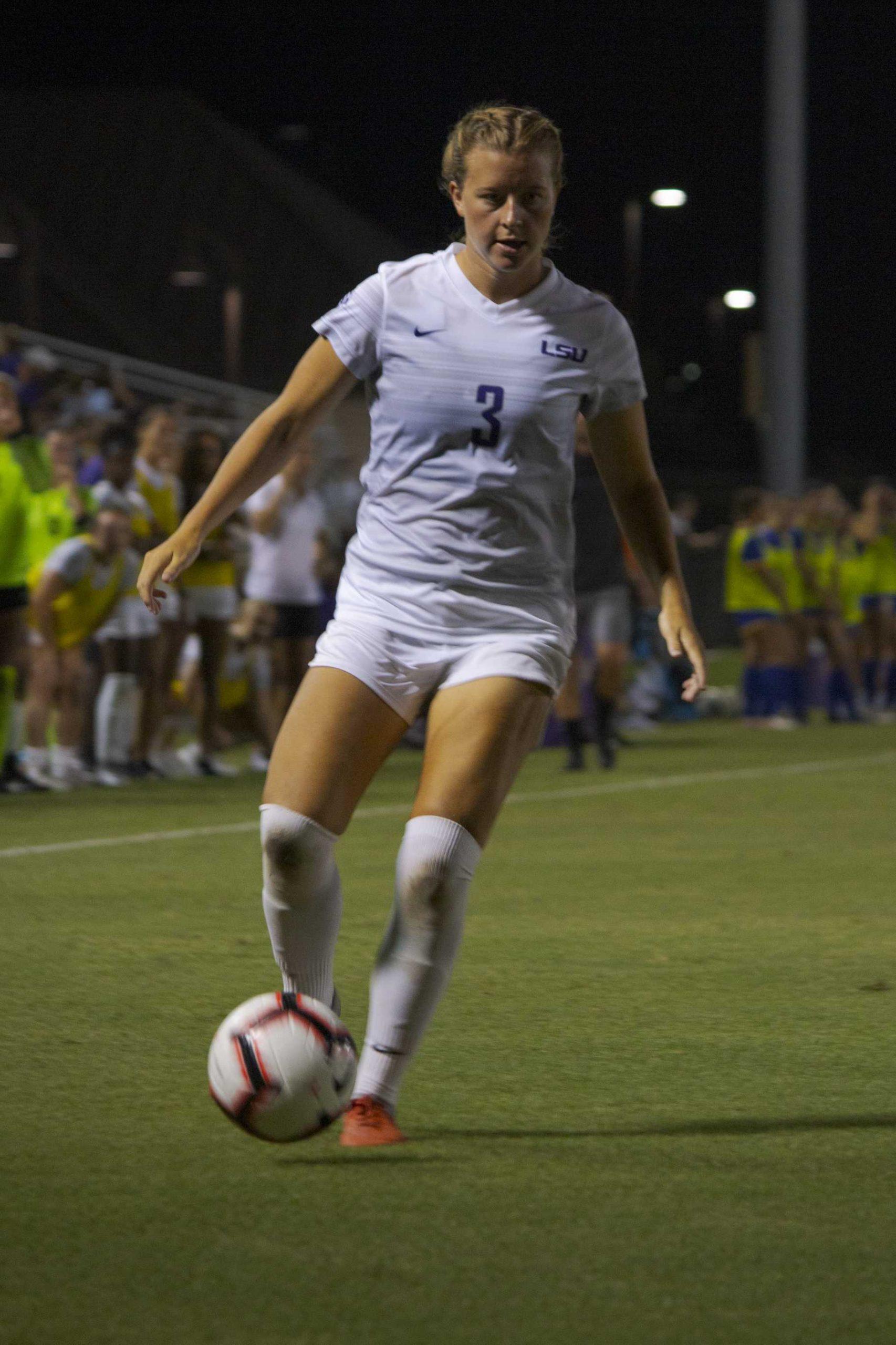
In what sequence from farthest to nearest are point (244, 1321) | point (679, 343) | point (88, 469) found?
point (679, 343), point (88, 469), point (244, 1321)

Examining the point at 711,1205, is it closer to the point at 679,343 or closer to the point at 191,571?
the point at 191,571

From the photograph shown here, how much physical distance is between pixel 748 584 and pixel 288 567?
7.13 m

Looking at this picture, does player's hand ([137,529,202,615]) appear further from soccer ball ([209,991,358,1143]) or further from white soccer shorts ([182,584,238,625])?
white soccer shorts ([182,584,238,625])

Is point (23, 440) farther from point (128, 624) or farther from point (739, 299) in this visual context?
point (739, 299)

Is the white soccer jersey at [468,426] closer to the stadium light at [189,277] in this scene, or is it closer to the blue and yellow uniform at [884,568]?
the blue and yellow uniform at [884,568]

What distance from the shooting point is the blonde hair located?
4.38 m

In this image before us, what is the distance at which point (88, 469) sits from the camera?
47.6ft

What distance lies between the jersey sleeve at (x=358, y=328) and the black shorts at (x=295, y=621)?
9074mm

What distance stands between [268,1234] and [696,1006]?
245 centimetres

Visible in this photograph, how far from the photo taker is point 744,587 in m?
19.7

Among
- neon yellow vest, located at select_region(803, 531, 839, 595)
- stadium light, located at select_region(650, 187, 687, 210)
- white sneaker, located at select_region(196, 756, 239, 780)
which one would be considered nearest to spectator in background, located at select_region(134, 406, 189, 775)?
white sneaker, located at select_region(196, 756, 239, 780)

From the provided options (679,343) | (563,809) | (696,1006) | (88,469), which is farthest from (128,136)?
(696,1006)

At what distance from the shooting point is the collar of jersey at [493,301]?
4.50 meters

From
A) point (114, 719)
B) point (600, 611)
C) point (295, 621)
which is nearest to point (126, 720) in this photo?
point (114, 719)
